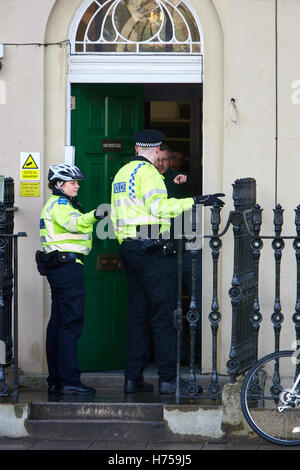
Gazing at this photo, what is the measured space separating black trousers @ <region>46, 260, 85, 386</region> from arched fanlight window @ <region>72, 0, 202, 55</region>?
2079mm

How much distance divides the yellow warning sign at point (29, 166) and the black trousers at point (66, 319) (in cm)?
101

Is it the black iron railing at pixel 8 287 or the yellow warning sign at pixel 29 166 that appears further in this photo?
the yellow warning sign at pixel 29 166

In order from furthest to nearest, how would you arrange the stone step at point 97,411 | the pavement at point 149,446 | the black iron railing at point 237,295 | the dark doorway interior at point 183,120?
the dark doorway interior at point 183,120, the stone step at point 97,411, the black iron railing at point 237,295, the pavement at point 149,446

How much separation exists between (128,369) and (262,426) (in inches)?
53.2

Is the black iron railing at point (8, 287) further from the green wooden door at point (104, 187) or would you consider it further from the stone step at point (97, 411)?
Result: the green wooden door at point (104, 187)

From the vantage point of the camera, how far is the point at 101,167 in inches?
333

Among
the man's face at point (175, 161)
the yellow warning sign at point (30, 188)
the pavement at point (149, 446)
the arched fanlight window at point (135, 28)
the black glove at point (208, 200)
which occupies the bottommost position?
the pavement at point (149, 446)

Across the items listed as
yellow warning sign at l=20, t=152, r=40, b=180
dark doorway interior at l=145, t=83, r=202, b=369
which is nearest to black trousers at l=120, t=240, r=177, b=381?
yellow warning sign at l=20, t=152, r=40, b=180

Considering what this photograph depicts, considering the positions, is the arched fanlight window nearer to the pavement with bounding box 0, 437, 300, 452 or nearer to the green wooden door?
the green wooden door

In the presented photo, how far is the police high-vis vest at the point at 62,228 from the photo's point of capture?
7.34 m

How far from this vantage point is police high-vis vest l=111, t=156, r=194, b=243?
7.16 metres

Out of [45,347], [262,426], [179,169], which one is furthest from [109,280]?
[262,426]

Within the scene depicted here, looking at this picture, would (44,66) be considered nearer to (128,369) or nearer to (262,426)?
(128,369)

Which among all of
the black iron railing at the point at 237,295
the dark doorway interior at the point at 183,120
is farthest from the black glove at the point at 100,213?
the dark doorway interior at the point at 183,120
